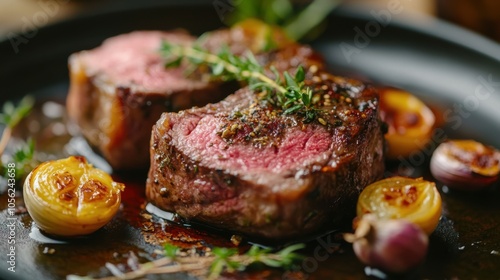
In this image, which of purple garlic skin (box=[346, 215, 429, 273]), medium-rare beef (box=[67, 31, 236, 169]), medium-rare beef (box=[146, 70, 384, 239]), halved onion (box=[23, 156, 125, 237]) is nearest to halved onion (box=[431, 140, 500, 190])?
medium-rare beef (box=[146, 70, 384, 239])

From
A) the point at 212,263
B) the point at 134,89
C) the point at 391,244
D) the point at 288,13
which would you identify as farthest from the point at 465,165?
the point at 288,13

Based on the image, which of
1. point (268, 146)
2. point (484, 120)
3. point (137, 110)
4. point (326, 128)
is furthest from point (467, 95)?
point (137, 110)

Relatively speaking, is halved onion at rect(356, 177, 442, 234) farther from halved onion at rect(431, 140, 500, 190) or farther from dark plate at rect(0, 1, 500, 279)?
halved onion at rect(431, 140, 500, 190)

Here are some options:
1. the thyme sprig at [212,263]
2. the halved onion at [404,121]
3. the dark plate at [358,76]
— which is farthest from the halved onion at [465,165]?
the thyme sprig at [212,263]

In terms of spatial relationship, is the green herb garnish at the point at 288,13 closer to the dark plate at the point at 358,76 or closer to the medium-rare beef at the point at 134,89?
the dark plate at the point at 358,76

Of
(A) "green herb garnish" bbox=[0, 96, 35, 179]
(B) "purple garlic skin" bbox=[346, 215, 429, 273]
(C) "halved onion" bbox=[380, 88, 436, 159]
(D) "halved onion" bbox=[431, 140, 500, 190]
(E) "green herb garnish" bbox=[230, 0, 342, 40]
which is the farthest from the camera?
(E) "green herb garnish" bbox=[230, 0, 342, 40]
